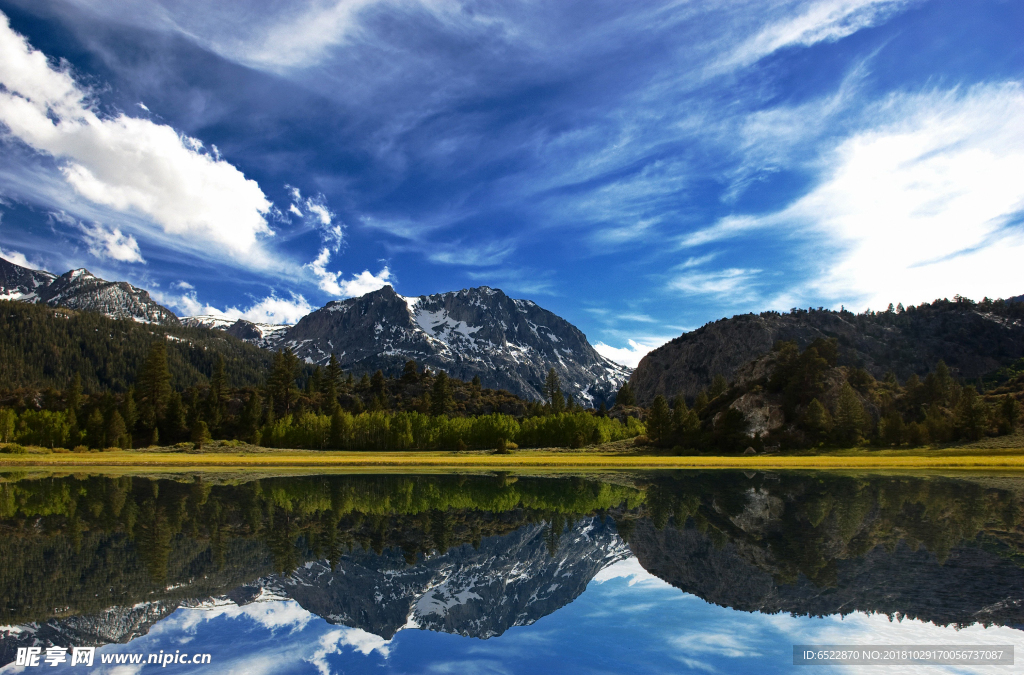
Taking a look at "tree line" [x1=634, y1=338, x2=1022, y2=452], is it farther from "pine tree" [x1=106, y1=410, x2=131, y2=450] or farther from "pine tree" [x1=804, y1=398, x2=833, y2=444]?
"pine tree" [x1=106, y1=410, x2=131, y2=450]

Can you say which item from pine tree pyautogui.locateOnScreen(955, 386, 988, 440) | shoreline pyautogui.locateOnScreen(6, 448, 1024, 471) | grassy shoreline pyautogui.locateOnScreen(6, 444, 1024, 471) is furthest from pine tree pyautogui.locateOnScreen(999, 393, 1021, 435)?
shoreline pyautogui.locateOnScreen(6, 448, 1024, 471)

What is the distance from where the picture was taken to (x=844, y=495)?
4194 centimetres

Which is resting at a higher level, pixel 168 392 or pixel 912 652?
pixel 168 392

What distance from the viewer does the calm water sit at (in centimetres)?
1419

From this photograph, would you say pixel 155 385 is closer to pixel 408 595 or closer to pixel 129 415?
pixel 129 415

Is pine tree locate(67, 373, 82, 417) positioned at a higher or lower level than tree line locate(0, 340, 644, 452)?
higher

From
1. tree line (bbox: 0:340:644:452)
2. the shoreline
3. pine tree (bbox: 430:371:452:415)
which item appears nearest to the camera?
the shoreline

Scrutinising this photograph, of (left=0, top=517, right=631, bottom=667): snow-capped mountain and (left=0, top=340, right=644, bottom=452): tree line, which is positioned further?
(left=0, top=340, right=644, bottom=452): tree line

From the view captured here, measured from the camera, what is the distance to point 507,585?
19.8 m

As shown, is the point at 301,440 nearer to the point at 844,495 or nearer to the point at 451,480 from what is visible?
the point at 451,480

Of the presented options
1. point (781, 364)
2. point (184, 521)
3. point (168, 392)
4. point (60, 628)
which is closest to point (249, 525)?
point (184, 521)

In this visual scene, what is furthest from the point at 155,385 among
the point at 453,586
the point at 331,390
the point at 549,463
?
the point at 453,586

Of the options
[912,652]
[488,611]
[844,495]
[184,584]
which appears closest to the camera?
[912,652]

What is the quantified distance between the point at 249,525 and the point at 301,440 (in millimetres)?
114583
